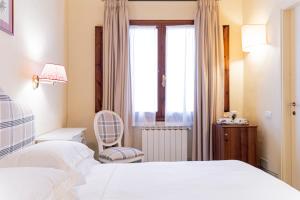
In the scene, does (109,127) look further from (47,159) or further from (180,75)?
(47,159)

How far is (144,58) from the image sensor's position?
4.53 m

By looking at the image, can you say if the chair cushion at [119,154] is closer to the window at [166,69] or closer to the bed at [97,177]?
the window at [166,69]

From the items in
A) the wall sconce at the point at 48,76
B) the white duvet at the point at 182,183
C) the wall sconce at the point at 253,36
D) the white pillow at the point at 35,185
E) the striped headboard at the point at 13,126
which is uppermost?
the wall sconce at the point at 253,36

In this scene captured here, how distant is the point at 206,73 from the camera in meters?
4.42

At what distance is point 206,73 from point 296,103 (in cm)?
130

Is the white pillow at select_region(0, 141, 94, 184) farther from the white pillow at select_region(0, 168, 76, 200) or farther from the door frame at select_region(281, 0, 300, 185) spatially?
the door frame at select_region(281, 0, 300, 185)

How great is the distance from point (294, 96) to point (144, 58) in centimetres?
201

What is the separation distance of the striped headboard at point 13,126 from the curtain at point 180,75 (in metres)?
2.25

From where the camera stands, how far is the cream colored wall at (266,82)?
371 cm

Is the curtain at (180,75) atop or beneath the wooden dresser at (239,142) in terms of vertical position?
atop

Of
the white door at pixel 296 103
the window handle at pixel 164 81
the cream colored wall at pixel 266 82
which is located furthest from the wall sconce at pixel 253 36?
the window handle at pixel 164 81

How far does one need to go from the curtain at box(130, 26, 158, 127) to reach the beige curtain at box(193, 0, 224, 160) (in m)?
0.60

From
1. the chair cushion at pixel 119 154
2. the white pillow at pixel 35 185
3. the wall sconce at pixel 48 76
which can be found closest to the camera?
the white pillow at pixel 35 185

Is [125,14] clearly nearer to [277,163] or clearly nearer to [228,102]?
[228,102]
